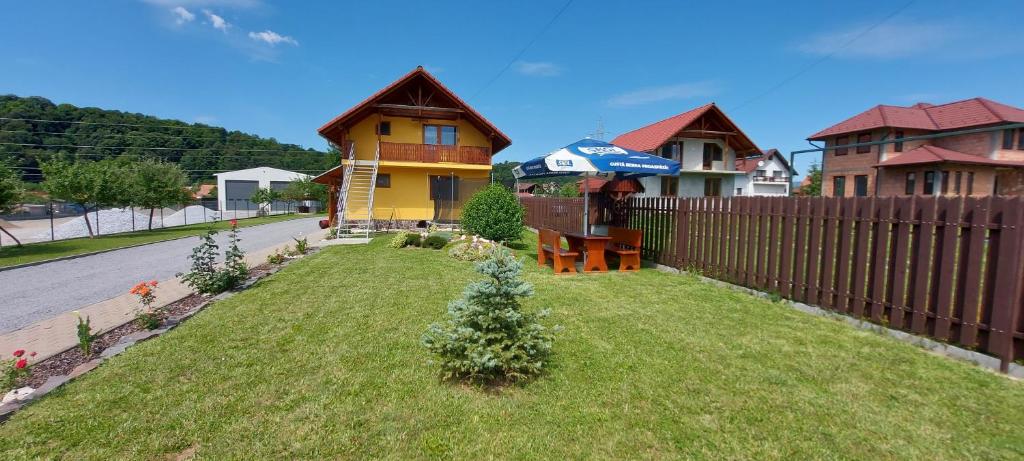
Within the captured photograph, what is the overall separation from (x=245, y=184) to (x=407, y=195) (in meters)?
51.6

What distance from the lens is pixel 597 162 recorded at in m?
7.79

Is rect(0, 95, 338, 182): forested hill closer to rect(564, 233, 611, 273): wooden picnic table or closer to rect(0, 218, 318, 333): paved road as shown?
rect(0, 218, 318, 333): paved road

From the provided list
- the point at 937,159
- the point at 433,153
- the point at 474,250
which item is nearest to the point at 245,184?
the point at 433,153

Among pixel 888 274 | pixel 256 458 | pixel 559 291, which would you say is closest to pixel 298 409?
pixel 256 458

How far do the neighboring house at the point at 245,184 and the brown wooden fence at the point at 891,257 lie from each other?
204 feet

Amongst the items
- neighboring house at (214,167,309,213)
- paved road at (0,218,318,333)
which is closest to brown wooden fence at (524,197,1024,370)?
paved road at (0,218,318,333)

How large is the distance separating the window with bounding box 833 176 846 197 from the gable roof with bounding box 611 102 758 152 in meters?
5.99

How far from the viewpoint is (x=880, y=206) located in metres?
4.80

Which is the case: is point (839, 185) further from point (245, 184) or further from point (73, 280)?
point (245, 184)

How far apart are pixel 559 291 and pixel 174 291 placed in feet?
22.7

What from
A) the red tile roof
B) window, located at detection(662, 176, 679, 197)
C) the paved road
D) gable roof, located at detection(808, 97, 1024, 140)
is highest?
gable roof, located at detection(808, 97, 1024, 140)

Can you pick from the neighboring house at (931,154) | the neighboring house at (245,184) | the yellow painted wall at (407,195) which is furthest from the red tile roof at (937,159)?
the neighboring house at (245,184)

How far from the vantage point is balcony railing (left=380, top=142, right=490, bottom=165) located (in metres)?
20.1

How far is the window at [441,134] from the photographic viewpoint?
2139 cm
